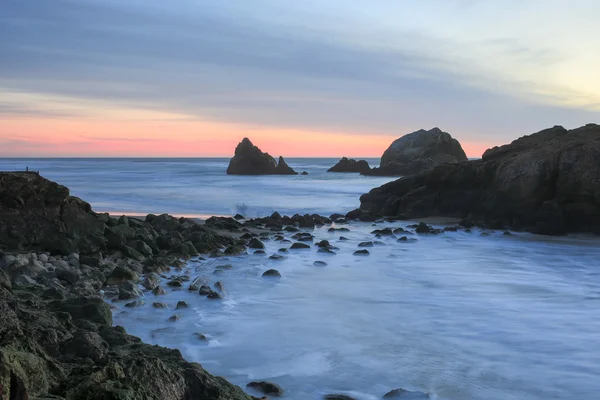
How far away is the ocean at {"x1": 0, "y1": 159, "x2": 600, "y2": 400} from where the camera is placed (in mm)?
5517

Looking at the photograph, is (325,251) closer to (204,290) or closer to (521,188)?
(204,290)

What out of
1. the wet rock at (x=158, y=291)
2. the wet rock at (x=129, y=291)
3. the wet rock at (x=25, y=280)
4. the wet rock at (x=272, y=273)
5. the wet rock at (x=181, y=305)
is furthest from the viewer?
the wet rock at (x=272, y=273)

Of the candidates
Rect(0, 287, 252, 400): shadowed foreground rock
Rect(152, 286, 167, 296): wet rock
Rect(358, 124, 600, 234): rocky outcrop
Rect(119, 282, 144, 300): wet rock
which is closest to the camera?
Rect(0, 287, 252, 400): shadowed foreground rock

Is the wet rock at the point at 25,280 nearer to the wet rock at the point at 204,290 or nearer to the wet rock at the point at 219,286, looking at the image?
the wet rock at the point at 204,290

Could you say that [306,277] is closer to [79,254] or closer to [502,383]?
[79,254]

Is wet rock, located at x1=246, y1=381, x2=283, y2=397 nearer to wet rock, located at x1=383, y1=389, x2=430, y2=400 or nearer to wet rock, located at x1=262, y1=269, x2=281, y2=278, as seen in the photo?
wet rock, located at x1=383, y1=389, x2=430, y2=400

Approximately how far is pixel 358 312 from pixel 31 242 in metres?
6.01

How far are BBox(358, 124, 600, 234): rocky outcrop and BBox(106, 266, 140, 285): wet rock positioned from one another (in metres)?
12.5

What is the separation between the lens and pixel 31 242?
33.4 ft

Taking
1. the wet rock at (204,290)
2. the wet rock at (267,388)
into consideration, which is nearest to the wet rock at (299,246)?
the wet rock at (204,290)

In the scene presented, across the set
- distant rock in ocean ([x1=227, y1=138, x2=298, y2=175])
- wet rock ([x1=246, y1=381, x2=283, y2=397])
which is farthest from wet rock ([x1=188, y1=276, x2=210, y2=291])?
distant rock in ocean ([x1=227, y1=138, x2=298, y2=175])

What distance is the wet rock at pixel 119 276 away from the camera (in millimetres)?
8695

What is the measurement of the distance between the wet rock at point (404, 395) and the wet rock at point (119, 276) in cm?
506

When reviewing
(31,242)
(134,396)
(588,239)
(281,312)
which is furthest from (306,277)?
(588,239)
